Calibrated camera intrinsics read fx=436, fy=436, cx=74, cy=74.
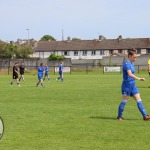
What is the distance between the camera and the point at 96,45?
11519cm

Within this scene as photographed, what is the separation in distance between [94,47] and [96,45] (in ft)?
2.93

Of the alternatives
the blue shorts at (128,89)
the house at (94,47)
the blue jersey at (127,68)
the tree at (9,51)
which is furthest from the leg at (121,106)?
the house at (94,47)

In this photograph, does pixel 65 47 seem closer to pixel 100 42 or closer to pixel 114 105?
pixel 100 42

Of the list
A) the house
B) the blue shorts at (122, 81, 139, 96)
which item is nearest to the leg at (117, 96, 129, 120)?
the blue shorts at (122, 81, 139, 96)

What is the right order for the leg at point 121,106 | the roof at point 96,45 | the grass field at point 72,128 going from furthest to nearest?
the roof at point 96,45, the leg at point 121,106, the grass field at point 72,128

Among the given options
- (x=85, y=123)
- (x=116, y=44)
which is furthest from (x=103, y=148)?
(x=116, y=44)

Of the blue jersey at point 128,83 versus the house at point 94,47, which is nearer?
the blue jersey at point 128,83

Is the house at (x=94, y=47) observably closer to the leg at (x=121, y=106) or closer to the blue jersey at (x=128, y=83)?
the leg at (x=121, y=106)

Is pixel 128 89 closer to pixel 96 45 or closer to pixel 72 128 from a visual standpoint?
pixel 72 128

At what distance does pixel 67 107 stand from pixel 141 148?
7.12 m

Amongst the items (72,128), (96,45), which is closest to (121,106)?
(72,128)

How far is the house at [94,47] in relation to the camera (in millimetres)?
110062

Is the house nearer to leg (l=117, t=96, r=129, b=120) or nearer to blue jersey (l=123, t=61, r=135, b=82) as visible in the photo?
leg (l=117, t=96, r=129, b=120)

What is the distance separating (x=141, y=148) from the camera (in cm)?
806
